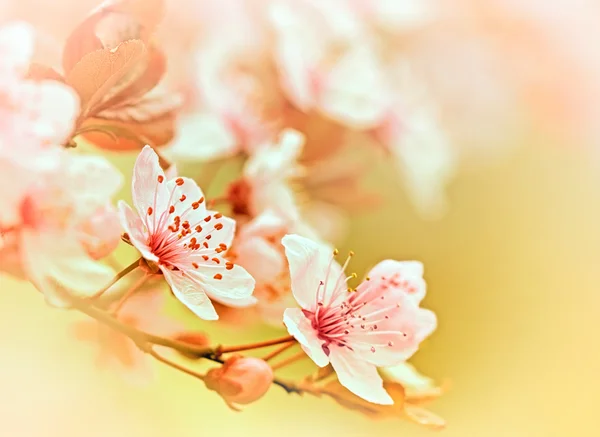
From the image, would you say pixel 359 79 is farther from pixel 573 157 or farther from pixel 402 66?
pixel 573 157

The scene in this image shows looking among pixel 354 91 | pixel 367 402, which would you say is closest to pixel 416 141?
pixel 354 91

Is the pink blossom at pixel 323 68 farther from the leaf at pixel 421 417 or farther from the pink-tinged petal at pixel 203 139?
the leaf at pixel 421 417

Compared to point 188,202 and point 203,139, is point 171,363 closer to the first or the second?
point 188,202

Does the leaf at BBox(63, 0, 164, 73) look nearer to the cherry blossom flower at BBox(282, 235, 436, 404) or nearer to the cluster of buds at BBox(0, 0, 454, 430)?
the cluster of buds at BBox(0, 0, 454, 430)

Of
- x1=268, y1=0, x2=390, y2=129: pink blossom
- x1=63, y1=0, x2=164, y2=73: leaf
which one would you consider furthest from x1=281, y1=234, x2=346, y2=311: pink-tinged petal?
x1=268, y1=0, x2=390, y2=129: pink blossom

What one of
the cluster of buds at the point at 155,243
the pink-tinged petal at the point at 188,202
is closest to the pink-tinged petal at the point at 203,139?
the cluster of buds at the point at 155,243

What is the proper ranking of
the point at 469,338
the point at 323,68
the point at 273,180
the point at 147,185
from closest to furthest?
the point at 147,185 → the point at 273,180 → the point at 323,68 → the point at 469,338
